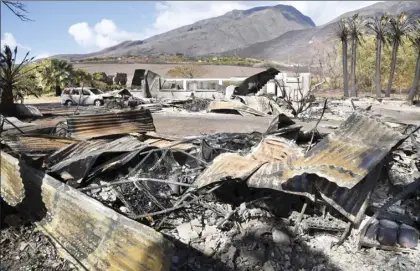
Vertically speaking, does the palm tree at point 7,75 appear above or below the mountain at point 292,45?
below

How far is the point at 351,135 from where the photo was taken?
4656 millimetres

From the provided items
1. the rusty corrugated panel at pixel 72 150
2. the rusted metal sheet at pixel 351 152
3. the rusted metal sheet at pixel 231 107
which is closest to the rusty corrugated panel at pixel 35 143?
the rusty corrugated panel at pixel 72 150

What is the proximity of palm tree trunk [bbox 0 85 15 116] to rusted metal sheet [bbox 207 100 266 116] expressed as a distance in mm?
8706

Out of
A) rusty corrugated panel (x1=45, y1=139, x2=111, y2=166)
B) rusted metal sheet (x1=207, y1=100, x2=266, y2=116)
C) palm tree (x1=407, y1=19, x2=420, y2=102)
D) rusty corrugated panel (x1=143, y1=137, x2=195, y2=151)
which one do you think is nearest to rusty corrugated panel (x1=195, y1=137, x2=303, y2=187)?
rusty corrugated panel (x1=143, y1=137, x2=195, y2=151)

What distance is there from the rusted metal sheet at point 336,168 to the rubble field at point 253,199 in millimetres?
13

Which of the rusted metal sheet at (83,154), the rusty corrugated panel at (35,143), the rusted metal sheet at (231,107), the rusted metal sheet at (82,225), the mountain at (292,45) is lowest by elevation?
the rusted metal sheet at (231,107)

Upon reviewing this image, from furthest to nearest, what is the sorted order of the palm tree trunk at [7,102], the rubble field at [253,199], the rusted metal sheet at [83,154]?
the palm tree trunk at [7,102] < the rusted metal sheet at [83,154] < the rubble field at [253,199]

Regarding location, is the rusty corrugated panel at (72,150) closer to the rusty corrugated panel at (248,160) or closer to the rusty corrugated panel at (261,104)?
the rusty corrugated panel at (248,160)

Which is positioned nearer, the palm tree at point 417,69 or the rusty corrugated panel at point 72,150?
the rusty corrugated panel at point 72,150

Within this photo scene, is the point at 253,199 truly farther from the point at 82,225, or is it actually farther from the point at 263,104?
the point at 263,104

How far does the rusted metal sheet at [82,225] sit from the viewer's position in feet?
9.41

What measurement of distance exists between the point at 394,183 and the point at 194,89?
20.0 metres

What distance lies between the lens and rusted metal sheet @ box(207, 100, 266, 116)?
17.2 meters

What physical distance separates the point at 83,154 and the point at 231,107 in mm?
12434
